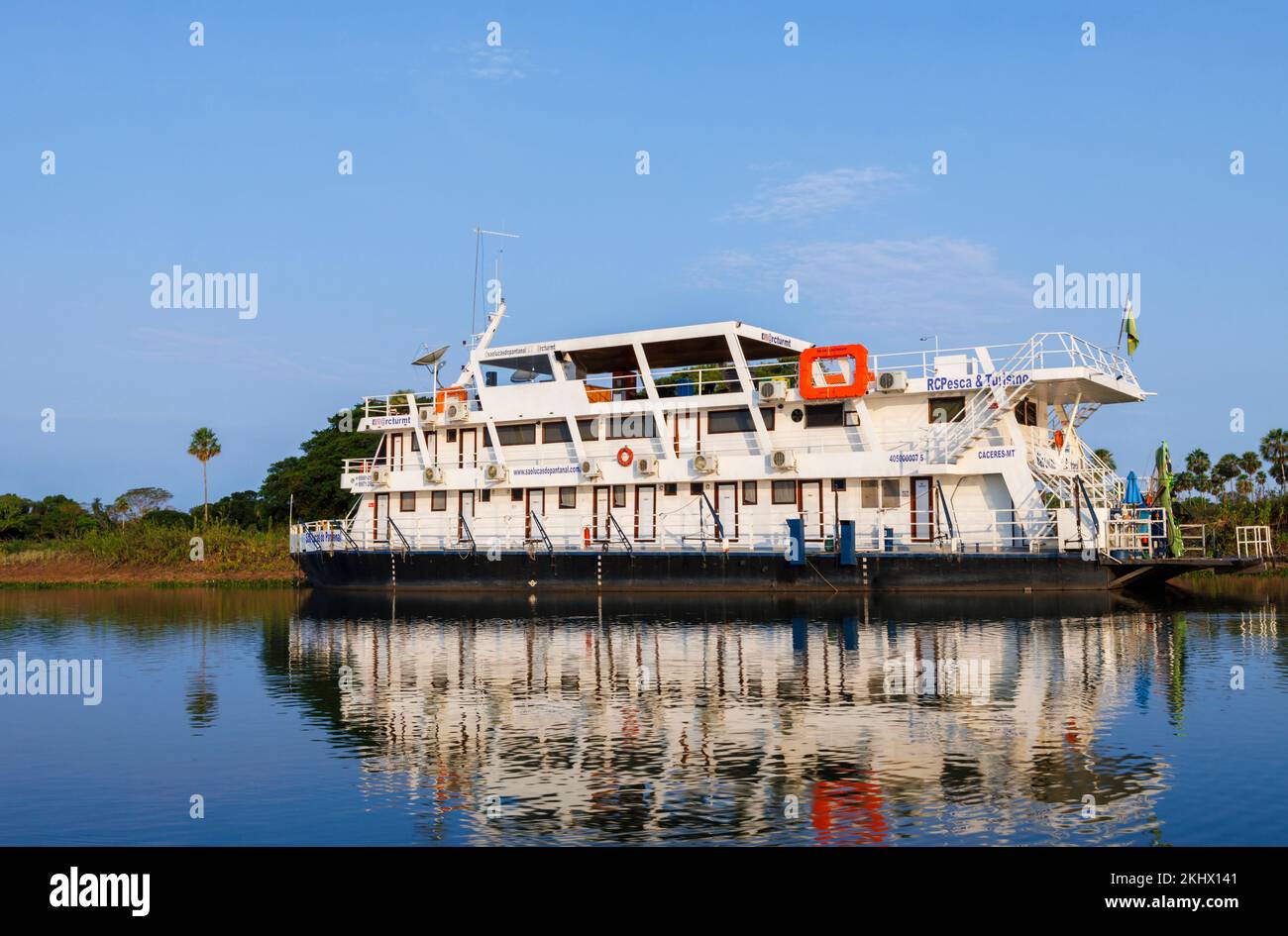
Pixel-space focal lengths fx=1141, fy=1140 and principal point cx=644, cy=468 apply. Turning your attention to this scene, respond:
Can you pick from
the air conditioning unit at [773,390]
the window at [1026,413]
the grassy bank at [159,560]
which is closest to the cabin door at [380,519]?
the grassy bank at [159,560]

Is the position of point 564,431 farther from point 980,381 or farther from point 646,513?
point 980,381

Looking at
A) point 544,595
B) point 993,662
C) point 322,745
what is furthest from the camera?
point 544,595

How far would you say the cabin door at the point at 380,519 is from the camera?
43.3 metres

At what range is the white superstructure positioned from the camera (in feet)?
111

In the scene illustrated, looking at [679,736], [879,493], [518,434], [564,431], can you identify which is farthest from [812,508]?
[679,736]

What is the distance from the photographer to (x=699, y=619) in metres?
28.8

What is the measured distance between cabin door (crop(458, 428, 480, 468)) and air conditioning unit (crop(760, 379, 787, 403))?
11365 mm

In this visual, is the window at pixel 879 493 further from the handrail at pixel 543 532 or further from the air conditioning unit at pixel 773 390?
the handrail at pixel 543 532

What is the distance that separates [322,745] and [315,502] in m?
51.0

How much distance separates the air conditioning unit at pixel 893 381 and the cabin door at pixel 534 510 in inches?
494

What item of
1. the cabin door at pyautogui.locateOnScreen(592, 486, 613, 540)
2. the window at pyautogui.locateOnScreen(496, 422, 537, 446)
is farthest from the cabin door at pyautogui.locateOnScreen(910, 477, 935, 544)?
the window at pyautogui.locateOnScreen(496, 422, 537, 446)

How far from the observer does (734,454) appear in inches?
1479
